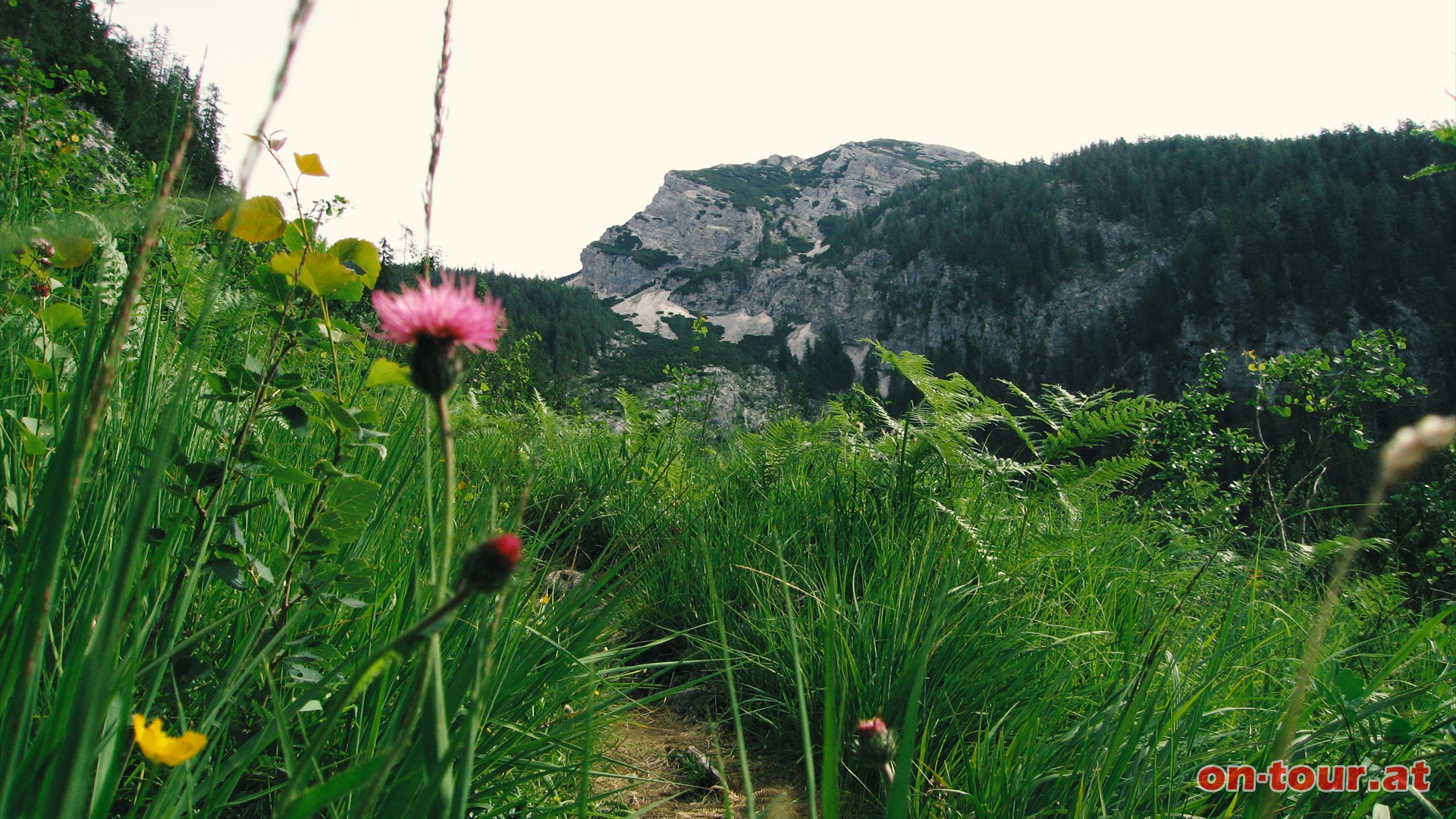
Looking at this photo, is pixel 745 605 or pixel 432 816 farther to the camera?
pixel 745 605

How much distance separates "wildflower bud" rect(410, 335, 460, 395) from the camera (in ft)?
1.39

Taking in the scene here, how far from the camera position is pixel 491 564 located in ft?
1.21

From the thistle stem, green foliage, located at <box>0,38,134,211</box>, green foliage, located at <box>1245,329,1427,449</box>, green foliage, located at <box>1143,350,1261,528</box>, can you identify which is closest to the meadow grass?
the thistle stem

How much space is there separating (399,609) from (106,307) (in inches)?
39.2

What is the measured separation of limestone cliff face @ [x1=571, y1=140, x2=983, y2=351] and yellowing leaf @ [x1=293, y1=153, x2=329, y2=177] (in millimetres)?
85806

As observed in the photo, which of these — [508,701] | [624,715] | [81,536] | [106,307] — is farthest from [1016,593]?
[106,307]

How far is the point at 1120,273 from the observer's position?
75375 mm

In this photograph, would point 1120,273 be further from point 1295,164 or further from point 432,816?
point 432,816

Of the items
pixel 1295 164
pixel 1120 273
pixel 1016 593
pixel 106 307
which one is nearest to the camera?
pixel 106 307

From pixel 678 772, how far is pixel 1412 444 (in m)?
1.54

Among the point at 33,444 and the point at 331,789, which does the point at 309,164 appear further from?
the point at 331,789

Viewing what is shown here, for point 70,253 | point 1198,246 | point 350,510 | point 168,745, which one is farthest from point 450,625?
point 1198,246

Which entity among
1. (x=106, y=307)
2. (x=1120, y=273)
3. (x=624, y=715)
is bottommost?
(x=624, y=715)

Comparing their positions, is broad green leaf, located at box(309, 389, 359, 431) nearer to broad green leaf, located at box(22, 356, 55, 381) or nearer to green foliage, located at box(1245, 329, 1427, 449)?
broad green leaf, located at box(22, 356, 55, 381)
